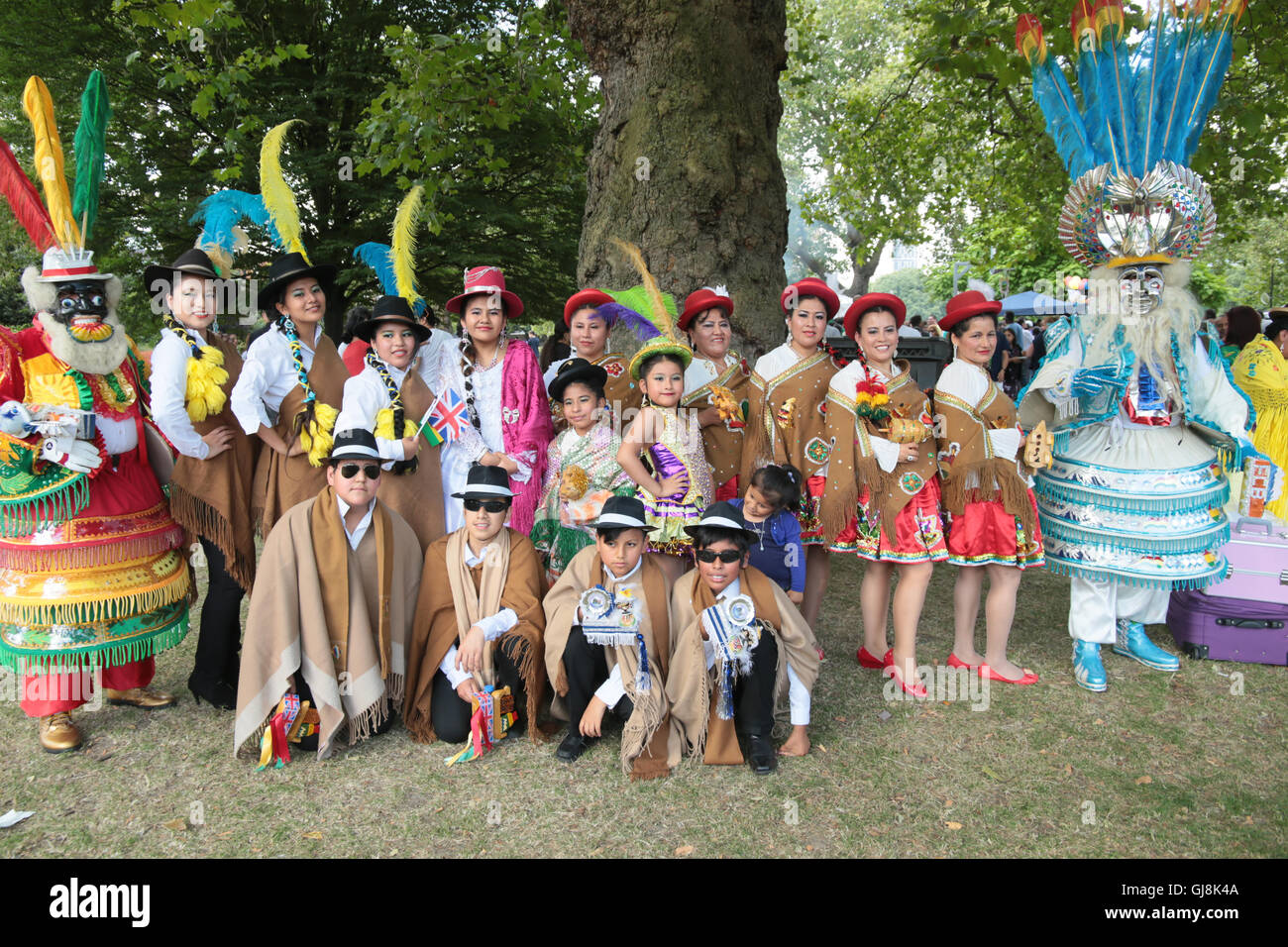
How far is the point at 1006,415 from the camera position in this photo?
4188 mm

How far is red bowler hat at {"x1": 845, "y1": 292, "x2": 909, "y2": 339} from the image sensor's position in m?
3.97

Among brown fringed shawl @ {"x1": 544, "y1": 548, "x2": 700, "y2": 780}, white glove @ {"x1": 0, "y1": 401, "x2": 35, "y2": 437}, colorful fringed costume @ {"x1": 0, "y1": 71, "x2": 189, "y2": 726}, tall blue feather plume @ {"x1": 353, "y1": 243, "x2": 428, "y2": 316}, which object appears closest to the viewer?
white glove @ {"x1": 0, "y1": 401, "x2": 35, "y2": 437}

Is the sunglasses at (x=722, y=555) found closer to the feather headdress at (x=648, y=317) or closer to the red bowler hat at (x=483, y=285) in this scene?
the feather headdress at (x=648, y=317)

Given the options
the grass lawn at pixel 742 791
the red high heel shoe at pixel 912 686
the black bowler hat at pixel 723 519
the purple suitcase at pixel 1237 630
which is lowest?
the grass lawn at pixel 742 791

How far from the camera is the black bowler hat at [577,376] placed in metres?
3.99

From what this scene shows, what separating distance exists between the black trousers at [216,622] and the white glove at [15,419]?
0.88 m

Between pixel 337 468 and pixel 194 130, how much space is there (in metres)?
9.85

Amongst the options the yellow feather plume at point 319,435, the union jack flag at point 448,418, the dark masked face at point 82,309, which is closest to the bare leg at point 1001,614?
the union jack flag at point 448,418

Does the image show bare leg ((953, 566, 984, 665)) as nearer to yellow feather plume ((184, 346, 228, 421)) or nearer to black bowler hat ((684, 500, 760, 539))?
black bowler hat ((684, 500, 760, 539))

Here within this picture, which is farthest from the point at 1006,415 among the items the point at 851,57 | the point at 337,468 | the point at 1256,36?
the point at 851,57

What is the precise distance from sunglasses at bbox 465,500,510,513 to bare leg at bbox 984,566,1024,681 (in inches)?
99.3

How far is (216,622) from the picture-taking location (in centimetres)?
403

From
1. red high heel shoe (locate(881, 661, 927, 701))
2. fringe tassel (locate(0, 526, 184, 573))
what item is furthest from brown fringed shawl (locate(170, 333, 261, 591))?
red high heel shoe (locate(881, 661, 927, 701))

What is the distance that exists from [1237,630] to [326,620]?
479cm
